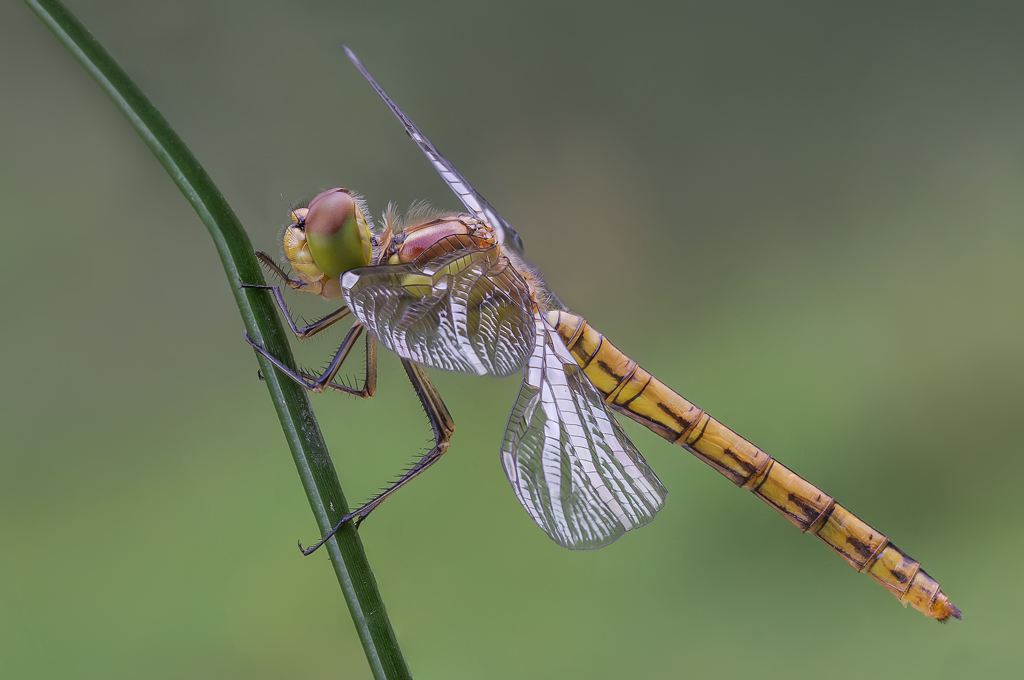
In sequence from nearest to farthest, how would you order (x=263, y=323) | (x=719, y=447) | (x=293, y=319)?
(x=263, y=323)
(x=293, y=319)
(x=719, y=447)

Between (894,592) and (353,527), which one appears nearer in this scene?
(353,527)

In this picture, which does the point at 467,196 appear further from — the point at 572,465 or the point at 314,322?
the point at 572,465

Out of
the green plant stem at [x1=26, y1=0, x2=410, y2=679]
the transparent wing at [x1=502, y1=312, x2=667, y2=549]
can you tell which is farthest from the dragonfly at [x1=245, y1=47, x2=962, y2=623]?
the green plant stem at [x1=26, y1=0, x2=410, y2=679]

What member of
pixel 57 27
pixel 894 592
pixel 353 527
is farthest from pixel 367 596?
pixel 894 592

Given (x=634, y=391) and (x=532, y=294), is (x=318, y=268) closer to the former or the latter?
(x=532, y=294)

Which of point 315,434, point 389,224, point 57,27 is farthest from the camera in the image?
point 389,224

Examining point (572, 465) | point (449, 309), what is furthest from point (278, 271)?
point (572, 465)
